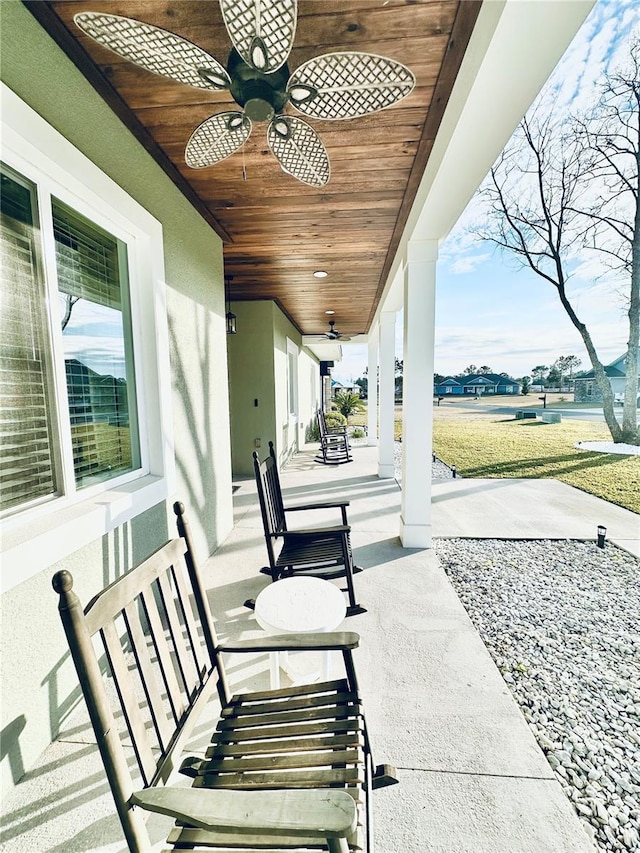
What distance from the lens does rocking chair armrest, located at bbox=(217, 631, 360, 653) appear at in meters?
1.19

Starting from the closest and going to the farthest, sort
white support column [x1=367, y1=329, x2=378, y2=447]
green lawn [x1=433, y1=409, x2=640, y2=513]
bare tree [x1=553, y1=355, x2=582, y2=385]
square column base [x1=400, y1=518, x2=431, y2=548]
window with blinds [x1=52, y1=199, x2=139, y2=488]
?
window with blinds [x1=52, y1=199, x2=139, y2=488], square column base [x1=400, y1=518, x2=431, y2=548], green lawn [x1=433, y1=409, x2=640, y2=513], white support column [x1=367, y1=329, x2=378, y2=447], bare tree [x1=553, y1=355, x2=582, y2=385]

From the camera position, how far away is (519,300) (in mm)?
21453

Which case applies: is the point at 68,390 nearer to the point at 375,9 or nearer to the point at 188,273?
the point at 188,273

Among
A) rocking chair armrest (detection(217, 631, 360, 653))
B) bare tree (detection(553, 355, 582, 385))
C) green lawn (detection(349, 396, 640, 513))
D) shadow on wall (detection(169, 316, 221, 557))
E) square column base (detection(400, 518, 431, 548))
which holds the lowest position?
green lawn (detection(349, 396, 640, 513))

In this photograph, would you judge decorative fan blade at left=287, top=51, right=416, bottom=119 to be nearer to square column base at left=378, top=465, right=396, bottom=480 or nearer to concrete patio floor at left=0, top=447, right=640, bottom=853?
concrete patio floor at left=0, top=447, right=640, bottom=853

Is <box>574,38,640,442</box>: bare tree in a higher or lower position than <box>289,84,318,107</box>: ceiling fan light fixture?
higher

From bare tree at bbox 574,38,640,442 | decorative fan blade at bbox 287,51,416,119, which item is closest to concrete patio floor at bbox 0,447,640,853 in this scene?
decorative fan blade at bbox 287,51,416,119

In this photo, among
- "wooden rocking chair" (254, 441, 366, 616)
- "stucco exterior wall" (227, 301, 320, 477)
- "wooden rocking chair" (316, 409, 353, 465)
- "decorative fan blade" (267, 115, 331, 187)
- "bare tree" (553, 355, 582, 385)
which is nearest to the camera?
"decorative fan blade" (267, 115, 331, 187)

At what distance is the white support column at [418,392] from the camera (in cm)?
319

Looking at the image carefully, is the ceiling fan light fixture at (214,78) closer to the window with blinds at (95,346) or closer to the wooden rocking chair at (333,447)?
the window with blinds at (95,346)

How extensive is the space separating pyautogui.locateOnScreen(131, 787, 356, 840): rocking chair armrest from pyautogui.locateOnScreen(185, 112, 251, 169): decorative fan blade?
2082 millimetres

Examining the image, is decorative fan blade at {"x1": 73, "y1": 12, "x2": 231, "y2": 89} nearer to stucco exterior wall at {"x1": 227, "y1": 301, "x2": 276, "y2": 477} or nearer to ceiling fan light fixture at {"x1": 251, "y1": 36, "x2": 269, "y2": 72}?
ceiling fan light fixture at {"x1": 251, "y1": 36, "x2": 269, "y2": 72}

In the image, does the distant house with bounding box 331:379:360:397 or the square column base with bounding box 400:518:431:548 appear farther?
the distant house with bounding box 331:379:360:397

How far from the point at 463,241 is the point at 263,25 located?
14.0 meters
